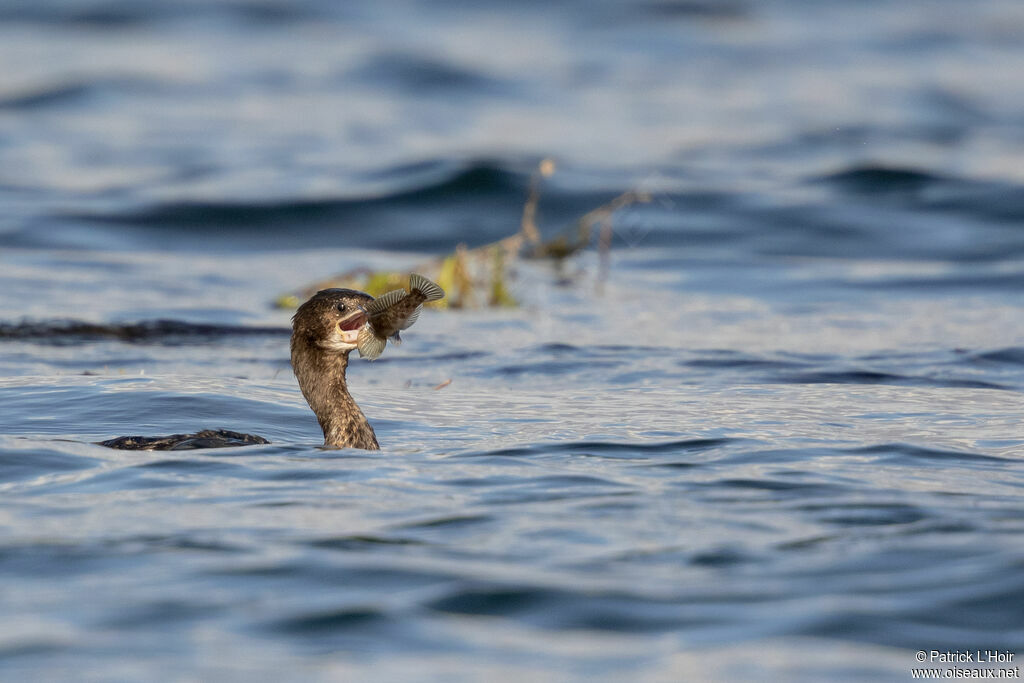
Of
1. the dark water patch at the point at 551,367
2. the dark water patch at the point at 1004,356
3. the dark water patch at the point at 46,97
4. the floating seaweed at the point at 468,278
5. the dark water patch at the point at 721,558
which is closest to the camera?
the dark water patch at the point at 721,558

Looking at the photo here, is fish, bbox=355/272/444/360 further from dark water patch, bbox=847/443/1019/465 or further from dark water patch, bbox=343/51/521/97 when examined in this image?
dark water patch, bbox=343/51/521/97

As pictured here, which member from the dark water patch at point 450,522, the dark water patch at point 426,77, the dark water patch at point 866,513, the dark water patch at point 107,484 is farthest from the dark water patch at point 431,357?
the dark water patch at point 426,77

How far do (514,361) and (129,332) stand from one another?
307 centimetres

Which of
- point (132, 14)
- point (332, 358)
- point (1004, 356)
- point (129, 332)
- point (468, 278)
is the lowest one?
point (1004, 356)

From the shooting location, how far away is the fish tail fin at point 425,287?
6.43 meters

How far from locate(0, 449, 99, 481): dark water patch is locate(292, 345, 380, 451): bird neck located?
109 centimetres

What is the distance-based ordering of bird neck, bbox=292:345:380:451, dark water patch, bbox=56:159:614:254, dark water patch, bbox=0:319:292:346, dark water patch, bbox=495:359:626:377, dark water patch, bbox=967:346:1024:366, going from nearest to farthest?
bird neck, bbox=292:345:380:451 → dark water patch, bbox=495:359:626:377 → dark water patch, bbox=967:346:1024:366 → dark water patch, bbox=0:319:292:346 → dark water patch, bbox=56:159:614:254

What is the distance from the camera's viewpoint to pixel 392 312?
664cm

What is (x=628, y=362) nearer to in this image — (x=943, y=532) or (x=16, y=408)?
(x=16, y=408)

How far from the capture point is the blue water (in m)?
4.26

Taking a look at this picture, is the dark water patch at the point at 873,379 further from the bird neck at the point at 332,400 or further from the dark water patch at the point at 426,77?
the dark water patch at the point at 426,77

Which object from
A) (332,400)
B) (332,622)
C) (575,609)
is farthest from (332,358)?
(575,609)

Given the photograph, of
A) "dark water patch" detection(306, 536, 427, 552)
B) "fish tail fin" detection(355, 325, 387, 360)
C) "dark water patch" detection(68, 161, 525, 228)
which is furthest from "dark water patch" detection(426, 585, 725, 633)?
"dark water patch" detection(68, 161, 525, 228)

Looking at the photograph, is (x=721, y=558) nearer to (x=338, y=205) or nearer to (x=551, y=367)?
(x=551, y=367)
